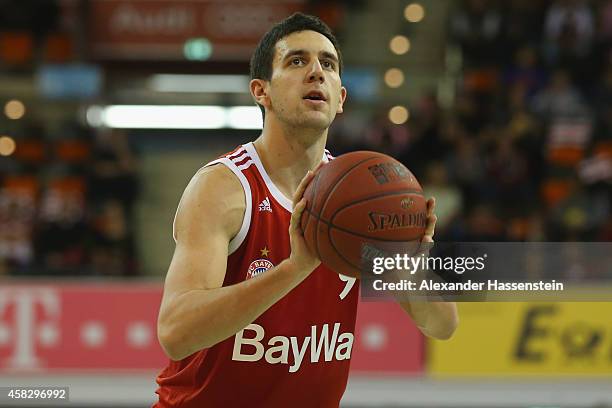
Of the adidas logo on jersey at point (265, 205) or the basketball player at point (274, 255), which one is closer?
the basketball player at point (274, 255)

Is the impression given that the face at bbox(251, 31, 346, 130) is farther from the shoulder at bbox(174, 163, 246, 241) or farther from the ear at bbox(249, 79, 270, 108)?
the shoulder at bbox(174, 163, 246, 241)

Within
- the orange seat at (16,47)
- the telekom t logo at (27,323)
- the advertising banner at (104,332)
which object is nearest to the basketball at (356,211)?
the advertising banner at (104,332)

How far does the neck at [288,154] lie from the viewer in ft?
11.2

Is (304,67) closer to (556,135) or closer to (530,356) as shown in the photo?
(530,356)

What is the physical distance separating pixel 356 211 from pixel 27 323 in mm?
6065

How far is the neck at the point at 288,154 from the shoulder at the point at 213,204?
0.21 meters

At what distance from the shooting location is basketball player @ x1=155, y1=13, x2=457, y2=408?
3098mm

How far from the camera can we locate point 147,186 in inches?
470

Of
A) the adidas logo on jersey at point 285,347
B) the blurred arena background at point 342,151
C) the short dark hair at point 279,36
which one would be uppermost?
the blurred arena background at point 342,151

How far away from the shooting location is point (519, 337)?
820 cm

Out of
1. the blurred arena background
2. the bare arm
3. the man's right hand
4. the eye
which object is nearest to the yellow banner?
the blurred arena background

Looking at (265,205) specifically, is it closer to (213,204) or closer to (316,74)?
(213,204)

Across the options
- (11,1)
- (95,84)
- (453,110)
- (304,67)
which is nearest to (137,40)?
(95,84)

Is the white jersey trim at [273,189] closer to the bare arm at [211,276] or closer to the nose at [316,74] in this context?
the bare arm at [211,276]
